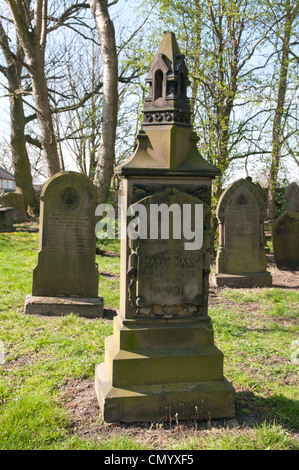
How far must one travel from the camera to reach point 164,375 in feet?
12.3

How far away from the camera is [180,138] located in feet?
12.4

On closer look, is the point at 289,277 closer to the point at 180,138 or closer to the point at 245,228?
the point at 245,228

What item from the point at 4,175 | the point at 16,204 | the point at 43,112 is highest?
the point at 4,175

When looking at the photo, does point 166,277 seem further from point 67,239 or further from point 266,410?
point 67,239

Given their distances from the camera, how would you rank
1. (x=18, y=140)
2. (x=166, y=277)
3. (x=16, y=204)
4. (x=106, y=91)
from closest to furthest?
(x=166, y=277) → (x=106, y=91) → (x=16, y=204) → (x=18, y=140)

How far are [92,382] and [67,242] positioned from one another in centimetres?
310

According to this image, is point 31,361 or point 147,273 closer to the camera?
point 147,273

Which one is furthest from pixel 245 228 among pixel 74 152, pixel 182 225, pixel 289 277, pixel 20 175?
pixel 74 152

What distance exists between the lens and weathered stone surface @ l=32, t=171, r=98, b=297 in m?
6.94

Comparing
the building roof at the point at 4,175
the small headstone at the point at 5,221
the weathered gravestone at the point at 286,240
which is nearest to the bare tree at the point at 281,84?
the weathered gravestone at the point at 286,240

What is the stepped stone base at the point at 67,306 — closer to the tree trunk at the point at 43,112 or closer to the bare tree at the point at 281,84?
the tree trunk at the point at 43,112

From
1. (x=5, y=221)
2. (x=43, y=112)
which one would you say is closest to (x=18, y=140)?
(x=5, y=221)

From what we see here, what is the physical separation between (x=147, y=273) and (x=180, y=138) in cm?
128

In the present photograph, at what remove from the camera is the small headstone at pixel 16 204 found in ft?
61.5
